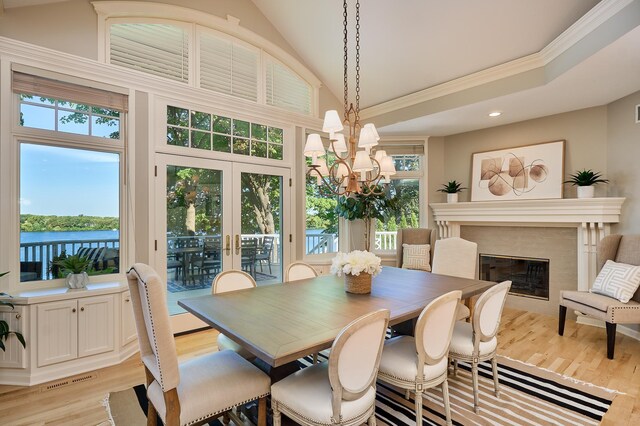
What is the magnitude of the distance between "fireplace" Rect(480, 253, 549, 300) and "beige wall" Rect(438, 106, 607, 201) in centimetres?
105

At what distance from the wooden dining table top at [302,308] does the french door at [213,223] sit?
154 cm

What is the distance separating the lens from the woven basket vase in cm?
241

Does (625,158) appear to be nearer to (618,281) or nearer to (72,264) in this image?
(618,281)

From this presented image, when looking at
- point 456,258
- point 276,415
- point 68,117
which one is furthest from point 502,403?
point 68,117

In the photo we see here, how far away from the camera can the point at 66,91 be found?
301 centimetres

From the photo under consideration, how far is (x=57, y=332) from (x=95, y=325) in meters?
0.27

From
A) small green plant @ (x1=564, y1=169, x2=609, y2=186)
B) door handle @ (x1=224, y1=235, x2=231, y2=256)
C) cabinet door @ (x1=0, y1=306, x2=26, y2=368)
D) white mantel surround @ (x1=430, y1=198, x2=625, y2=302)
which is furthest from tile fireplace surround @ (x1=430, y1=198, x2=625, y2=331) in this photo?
cabinet door @ (x1=0, y1=306, x2=26, y2=368)

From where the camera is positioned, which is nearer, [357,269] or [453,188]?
[357,269]

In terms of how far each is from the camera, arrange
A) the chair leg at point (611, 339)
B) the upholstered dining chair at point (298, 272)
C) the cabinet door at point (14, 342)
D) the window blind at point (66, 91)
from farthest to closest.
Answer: the upholstered dining chair at point (298, 272)
the chair leg at point (611, 339)
the window blind at point (66, 91)
the cabinet door at point (14, 342)

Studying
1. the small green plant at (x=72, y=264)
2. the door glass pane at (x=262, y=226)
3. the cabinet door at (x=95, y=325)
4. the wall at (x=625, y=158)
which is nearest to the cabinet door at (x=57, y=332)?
the cabinet door at (x=95, y=325)

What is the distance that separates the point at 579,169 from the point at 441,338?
3.77 m

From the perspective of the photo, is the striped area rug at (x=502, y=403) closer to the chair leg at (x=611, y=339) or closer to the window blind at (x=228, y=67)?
the chair leg at (x=611, y=339)

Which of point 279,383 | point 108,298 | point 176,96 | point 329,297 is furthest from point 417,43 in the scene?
point 108,298

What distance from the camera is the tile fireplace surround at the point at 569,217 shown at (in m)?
3.83
